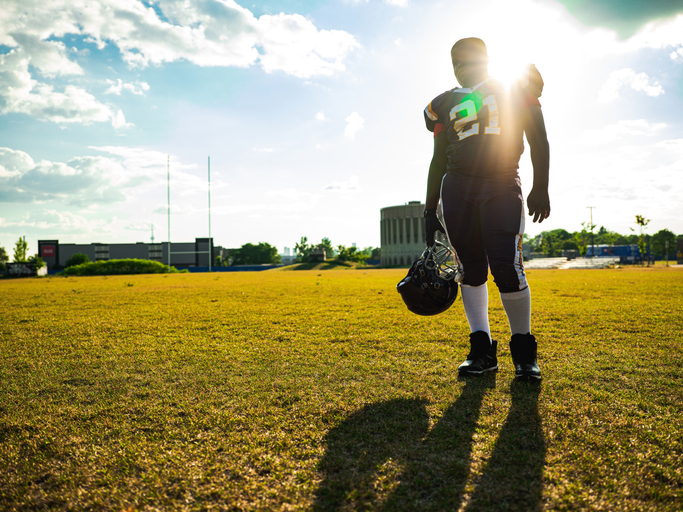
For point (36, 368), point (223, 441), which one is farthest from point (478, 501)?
point (36, 368)

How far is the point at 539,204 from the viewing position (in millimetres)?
2596

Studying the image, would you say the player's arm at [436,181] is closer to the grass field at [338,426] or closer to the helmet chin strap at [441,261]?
the helmet chin strap at [441,261]

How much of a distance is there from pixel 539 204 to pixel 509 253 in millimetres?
456

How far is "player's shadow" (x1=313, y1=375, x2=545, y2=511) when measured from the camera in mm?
1151

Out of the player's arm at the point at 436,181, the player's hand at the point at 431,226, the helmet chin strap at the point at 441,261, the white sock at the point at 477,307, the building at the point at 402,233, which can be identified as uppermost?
the building at the point at 402,233

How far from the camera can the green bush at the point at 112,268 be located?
30188 millimetres

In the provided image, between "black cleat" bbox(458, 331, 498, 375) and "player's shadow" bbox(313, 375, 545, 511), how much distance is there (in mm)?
481

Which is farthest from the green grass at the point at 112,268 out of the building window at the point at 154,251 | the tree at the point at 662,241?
the tree at the point at 662,241

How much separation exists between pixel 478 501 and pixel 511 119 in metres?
2.29

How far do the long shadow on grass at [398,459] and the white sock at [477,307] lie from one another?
0.81m

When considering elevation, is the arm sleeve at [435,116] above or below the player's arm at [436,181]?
above

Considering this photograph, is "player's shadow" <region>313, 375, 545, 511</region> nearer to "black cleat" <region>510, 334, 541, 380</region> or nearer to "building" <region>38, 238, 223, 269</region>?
"black cleat" <region>510, 334, 541, 380</region>

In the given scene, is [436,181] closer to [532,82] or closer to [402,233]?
[532,82]

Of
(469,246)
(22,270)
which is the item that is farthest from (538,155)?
(22,270)
